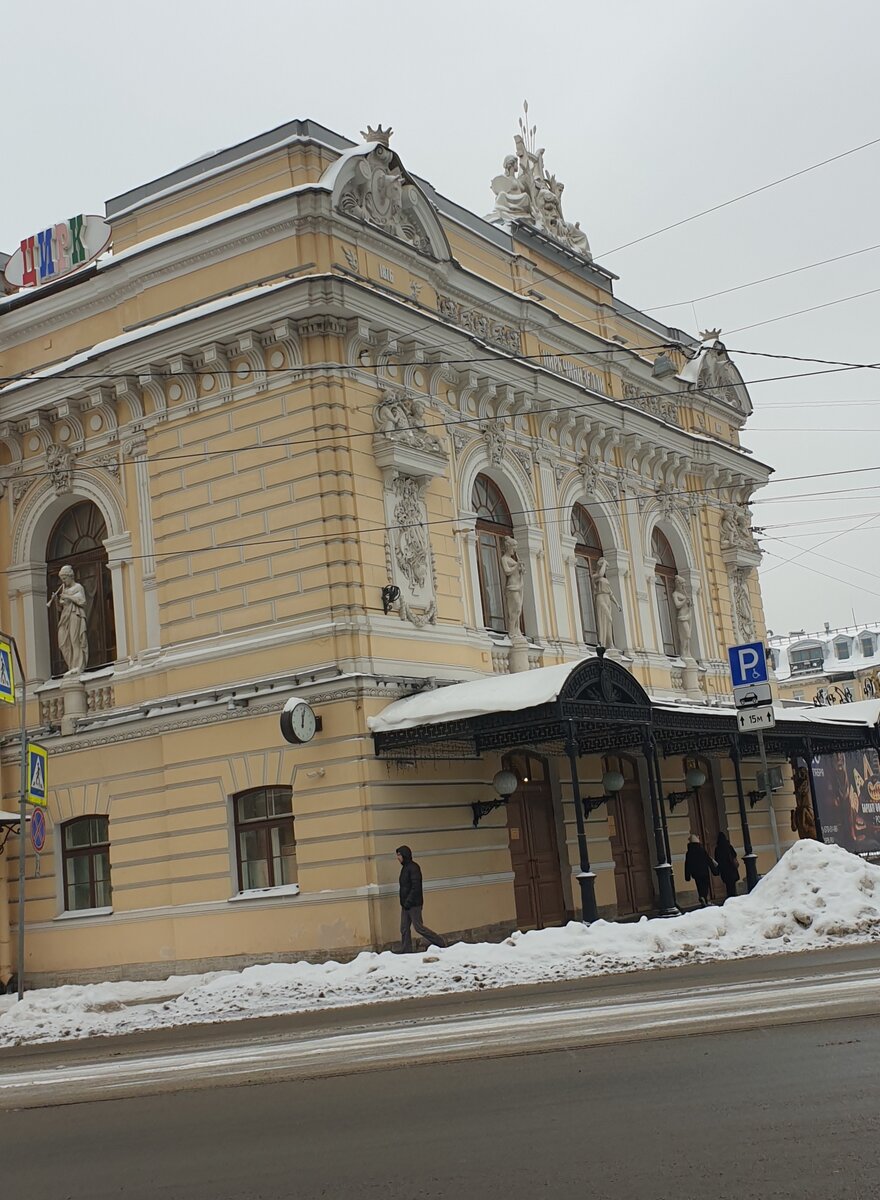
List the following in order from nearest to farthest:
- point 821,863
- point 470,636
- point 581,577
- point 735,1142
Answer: point 735,1142, point 821,863, point 470,636, point 581,577

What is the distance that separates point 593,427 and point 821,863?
11.3 metres

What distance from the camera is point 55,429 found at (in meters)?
24.2

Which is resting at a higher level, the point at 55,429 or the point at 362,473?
the point at 55,429

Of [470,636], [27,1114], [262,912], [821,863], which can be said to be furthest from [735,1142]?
[470,636]

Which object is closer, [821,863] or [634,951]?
[634,951]

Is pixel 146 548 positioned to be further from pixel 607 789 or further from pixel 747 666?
pixel 747 666

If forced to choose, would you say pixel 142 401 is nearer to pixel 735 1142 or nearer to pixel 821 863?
pixel 821 863

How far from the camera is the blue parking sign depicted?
19516 mm

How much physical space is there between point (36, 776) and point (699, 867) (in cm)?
1268

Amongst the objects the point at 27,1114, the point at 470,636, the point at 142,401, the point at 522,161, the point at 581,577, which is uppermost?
the point at 522,161

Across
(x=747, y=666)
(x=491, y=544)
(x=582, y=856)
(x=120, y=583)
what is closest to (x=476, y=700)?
(x=582, y=856)

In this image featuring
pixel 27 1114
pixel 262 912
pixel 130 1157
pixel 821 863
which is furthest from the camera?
pixel 262 912

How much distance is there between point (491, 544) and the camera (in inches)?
976

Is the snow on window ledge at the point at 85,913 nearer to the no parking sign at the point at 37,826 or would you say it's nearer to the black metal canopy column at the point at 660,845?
the no parking sign at the point at 37,826
